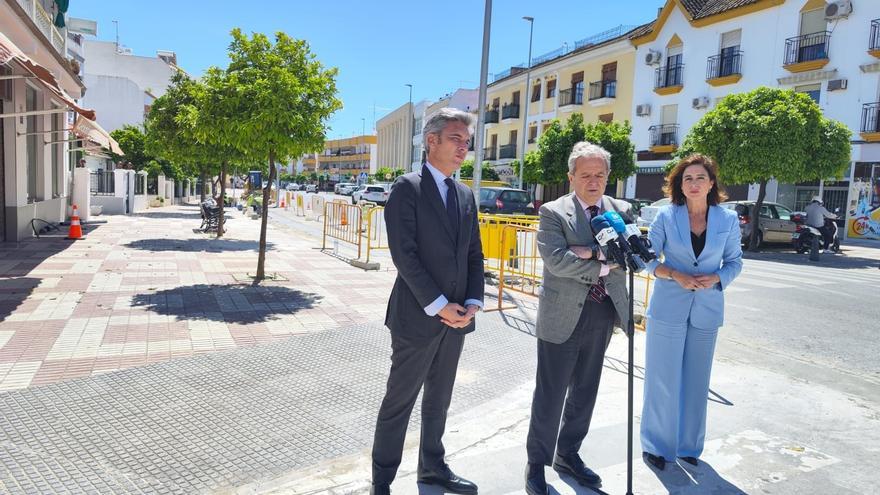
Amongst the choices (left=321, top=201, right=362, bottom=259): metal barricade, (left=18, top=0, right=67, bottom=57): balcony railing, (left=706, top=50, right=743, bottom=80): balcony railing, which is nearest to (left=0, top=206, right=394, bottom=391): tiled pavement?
(left=321, top=201, right=362, bottom=259): metal barricade

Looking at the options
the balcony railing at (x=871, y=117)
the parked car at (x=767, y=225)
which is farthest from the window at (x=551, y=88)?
the parked car at (x=767, y=225)

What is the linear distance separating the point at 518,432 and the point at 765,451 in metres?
1.55

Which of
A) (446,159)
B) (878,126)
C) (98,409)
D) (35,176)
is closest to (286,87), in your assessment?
(98,409)

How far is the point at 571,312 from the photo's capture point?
3059 mm

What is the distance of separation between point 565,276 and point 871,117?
23306 millimetres

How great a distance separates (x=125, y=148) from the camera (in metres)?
26.8

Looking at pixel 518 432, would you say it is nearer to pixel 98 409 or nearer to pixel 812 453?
pixel 812 453

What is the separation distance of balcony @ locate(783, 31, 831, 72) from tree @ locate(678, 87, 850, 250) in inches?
237

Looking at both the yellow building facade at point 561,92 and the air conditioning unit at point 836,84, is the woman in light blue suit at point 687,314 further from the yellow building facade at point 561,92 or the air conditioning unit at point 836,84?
the yellow building facade at point 561,92

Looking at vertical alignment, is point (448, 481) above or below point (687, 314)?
below

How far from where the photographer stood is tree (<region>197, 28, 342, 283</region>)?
25.6ft

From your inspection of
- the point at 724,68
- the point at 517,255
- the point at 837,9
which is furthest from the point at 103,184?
the point at 837,9

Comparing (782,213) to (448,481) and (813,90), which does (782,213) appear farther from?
(448,481)

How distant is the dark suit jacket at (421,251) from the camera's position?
275 cm
